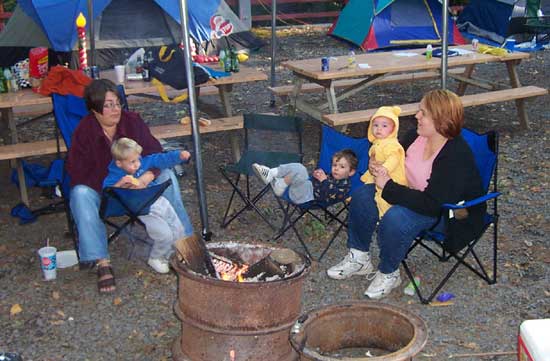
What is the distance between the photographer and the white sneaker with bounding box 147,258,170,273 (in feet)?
15.5

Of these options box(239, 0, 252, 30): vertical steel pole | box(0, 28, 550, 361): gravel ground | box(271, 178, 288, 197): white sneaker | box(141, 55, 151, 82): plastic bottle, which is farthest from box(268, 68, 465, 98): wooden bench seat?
box(239, 0, 252, 30): vertical steel pole

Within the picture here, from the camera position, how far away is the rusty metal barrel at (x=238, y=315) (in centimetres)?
320

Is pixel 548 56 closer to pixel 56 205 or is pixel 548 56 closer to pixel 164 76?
pixel 164 76

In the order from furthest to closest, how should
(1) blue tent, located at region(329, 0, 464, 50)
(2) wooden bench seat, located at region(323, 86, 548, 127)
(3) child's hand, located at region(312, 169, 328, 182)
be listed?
1. (1) blue tent, located at region(329, 0, 464, 50)
2. (2) wooden bench seat, located at region(323, 86, 548, 127)
3. (3) child's hand, located at region(312, 169, 328, 182)

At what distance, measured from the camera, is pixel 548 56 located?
11.8 m

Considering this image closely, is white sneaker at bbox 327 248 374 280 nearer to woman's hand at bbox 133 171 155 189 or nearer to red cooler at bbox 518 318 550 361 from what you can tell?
woman's hand at bbox 133 171 155 189

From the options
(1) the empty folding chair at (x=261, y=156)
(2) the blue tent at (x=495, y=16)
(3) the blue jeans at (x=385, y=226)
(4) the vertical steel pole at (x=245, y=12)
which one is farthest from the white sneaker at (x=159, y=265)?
(2) the blue tent at (x=495, y=16)

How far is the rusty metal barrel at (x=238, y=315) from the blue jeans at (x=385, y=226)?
0.97 meters

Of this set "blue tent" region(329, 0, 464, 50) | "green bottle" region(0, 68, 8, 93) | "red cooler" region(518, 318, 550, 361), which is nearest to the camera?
"red cooler" region(518, 318, 550, 361)

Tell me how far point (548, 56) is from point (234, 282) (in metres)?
9.84

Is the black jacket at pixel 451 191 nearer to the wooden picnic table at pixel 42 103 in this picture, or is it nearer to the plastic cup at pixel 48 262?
the plastic cup at pixel 48 262

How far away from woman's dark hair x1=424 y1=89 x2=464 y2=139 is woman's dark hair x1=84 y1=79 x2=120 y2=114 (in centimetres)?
191

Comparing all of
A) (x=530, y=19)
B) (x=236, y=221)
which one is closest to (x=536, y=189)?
(x=236, y=221)

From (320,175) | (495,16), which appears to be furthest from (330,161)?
(495,16)
